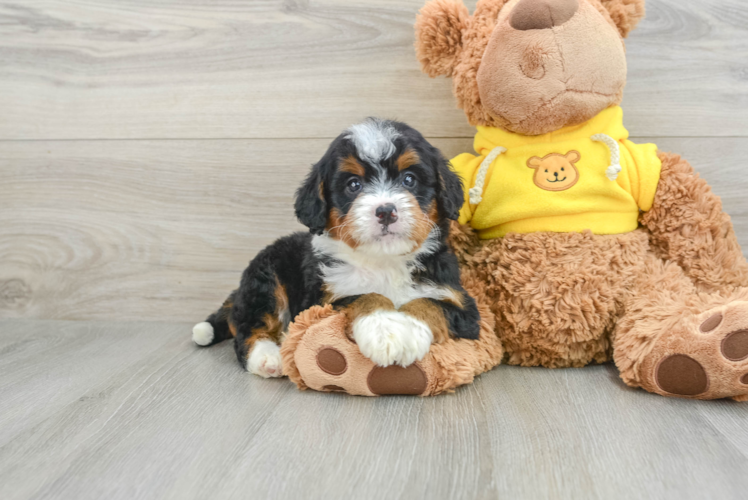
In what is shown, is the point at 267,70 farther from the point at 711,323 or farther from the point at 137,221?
the point at 711,323

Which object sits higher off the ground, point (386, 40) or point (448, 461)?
point (386, 40)

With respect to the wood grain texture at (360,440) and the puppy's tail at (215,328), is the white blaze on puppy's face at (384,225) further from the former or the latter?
the puppy's tail at (215,328)

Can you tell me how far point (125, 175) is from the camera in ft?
8.18

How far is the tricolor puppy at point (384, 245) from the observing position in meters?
1.50

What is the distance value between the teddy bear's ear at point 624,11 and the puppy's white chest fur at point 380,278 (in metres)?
0.96

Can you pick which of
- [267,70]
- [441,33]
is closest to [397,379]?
[441,33]

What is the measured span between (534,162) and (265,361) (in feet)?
3.55

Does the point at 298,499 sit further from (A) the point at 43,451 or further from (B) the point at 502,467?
(A) the point at 43,451

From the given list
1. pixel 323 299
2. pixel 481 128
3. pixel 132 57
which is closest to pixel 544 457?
pixel 323 299

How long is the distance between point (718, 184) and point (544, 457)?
59.6 inches

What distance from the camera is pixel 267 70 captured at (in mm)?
2354

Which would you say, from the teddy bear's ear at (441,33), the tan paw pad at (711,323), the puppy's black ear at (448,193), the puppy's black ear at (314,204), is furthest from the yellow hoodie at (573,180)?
the puppy's black ear at (314,204)

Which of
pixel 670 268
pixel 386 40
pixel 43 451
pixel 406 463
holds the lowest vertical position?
pixel 43 451

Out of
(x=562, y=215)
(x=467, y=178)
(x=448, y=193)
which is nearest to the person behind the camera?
(x=448, y=193)
